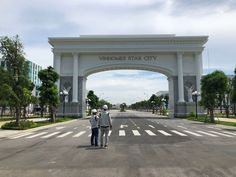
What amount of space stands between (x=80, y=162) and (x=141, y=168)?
2.16m

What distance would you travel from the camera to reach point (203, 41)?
59.8 metres

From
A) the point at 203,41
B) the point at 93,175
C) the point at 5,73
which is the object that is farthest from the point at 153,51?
the point at 93,175

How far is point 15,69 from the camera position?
27469mm

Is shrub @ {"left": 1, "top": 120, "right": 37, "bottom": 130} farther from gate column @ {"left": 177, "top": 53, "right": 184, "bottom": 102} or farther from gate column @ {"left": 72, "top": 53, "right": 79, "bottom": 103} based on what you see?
gate column @ {"left": 177, "top": 53, "right": 184, "bottom": 102}

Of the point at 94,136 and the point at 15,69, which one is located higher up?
the point at 15,69

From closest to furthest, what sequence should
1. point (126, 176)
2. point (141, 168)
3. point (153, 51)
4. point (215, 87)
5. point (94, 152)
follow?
point (126, 176) → point (141, 168) → point (94, 152) → point (215, 87) → point (153, 51)

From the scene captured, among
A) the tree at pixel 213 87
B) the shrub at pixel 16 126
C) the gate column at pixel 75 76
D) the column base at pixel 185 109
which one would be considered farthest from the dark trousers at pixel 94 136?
the gate column at pixel 75 76

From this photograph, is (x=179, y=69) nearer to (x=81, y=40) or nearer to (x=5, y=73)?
(x=81, y=40)

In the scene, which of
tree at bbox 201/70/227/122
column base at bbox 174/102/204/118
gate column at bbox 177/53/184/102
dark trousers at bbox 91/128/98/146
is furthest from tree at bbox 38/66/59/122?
gate column at bbox 177/53/184/102

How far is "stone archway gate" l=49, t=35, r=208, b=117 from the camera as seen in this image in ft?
196

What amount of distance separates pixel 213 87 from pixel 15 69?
80.1ft

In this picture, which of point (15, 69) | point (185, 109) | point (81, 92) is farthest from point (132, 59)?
point (15, 69)

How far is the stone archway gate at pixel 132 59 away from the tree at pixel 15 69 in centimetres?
3253

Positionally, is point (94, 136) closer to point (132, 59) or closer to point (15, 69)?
point (15, 69)
